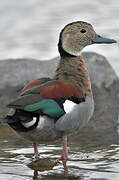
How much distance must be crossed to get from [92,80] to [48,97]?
4.25m

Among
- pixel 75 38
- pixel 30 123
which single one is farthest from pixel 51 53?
pixel 30 123

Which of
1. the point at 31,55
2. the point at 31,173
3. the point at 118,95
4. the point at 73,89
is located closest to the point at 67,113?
the point at 73,89

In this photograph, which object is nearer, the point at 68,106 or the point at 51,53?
the point at 68,106

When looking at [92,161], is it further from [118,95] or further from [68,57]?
[118,95]

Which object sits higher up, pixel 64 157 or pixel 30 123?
pixel 30 123

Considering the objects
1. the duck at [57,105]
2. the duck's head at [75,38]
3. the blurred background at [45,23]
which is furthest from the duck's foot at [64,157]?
the blurred background at [45,23]

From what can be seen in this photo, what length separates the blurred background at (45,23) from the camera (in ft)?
50.0

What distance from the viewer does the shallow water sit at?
7.49 meters

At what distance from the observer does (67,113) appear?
807 cm

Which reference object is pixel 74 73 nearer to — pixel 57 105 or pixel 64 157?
pixel 57 105

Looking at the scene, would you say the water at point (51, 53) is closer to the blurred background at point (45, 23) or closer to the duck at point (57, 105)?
the blurred background at point (45, 23)

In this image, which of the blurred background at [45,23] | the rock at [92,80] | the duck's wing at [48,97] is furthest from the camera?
the blurred background at [45,23]

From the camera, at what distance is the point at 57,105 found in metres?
7.93

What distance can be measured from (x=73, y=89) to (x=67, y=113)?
33 centimetres
